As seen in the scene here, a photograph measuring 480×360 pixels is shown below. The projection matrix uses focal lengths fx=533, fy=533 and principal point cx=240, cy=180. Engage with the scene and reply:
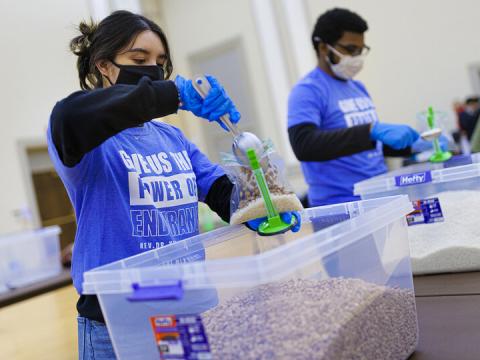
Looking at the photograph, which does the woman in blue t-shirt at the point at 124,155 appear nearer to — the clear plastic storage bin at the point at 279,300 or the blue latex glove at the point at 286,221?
the blue latex glove at the point at 286,221

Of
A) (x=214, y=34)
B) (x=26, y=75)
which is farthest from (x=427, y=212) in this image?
(x=214, y=34)

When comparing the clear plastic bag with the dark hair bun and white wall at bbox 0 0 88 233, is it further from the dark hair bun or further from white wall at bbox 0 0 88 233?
white wall at bbox 0 0 88 233

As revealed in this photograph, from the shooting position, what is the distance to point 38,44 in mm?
5730

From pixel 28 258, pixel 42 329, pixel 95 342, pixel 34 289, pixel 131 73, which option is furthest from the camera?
pixel 28 258

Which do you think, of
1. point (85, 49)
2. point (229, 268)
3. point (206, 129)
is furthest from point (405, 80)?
point (229, 268)

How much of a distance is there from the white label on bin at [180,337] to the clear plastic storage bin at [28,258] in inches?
110

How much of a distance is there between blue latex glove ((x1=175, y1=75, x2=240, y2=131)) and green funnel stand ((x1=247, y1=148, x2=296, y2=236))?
119 millimetres

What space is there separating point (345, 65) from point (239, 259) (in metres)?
1.34

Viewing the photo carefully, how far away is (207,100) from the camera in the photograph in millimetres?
833

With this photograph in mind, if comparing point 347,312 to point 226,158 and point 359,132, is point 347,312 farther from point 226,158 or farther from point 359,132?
point 359,132

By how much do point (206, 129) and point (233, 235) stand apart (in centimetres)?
596

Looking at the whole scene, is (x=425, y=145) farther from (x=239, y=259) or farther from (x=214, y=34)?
(x=214, y=34)

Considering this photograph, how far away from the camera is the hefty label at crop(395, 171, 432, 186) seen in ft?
3.85

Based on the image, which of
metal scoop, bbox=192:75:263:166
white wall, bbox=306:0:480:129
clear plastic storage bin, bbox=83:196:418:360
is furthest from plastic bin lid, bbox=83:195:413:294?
white wall, bbox=306:0:480:129
